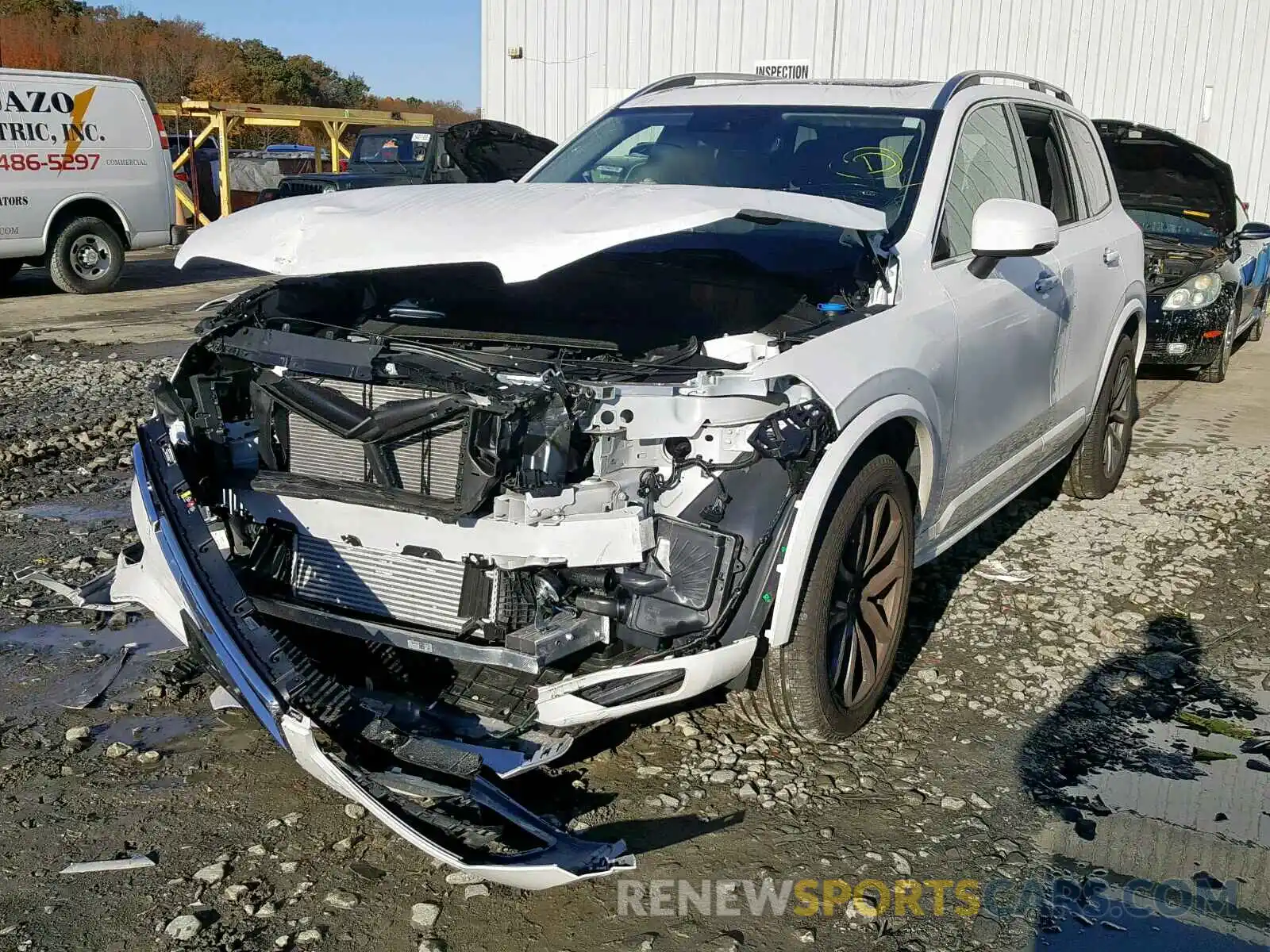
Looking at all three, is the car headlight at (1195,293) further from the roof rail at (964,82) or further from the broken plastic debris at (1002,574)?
the broken plastic debris at (1002,574)

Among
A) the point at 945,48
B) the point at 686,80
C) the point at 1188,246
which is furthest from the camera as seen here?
the point at 945,48

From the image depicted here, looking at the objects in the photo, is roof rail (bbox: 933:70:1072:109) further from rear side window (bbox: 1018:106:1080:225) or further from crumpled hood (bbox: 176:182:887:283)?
crumpled hood (bbox: 176:182:887:283)

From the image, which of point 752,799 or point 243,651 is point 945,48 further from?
point 243,651

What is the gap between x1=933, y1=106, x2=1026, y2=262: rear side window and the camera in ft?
13.7

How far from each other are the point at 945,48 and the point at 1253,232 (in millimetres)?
8191

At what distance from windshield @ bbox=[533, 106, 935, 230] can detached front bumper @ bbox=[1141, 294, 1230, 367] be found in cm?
589

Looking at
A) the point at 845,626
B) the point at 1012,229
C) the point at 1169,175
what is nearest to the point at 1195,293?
the point at 1169,175

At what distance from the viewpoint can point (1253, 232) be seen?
938 cm

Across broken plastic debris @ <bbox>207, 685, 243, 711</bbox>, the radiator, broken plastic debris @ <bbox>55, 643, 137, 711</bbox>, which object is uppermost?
the radiator

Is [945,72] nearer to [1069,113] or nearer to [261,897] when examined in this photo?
[1069,113]

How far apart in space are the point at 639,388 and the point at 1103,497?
4078 mm

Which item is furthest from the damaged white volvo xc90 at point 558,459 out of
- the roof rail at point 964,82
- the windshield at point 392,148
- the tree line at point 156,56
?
the tree line at point 156,56


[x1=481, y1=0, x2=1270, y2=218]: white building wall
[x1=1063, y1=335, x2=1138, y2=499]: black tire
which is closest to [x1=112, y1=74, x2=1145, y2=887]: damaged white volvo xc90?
[x1=1063, y1=335, x2=1138, y2=499]: black tire

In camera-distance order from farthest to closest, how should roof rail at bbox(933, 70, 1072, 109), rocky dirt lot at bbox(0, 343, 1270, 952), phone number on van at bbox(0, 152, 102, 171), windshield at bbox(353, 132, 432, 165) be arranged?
windshield at bbox(353, 132, 432, 165) → phone number on van at bbox(0, 152, 102, 171) → roof rail at bbox(933, 70, 1072, 109) → rocky dirt lot at bbox(0, 343, 1270, 952)
